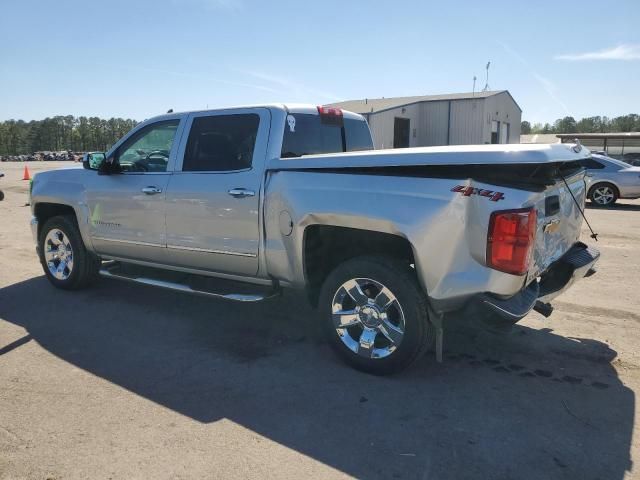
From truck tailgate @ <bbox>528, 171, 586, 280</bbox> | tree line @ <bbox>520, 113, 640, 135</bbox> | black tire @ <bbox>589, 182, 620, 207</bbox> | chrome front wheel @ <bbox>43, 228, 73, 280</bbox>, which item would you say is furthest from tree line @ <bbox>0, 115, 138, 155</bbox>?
truck tailgate @ <bbox>528, 171, 586, 280</bbox>

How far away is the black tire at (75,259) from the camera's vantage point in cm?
582

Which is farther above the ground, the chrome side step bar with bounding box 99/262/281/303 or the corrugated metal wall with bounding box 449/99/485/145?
the corrugated metal wall with bounding box 449/99/485/145

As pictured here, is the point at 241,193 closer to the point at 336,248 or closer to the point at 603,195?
the point at 336,248

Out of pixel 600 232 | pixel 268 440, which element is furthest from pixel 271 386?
pixel 600 232

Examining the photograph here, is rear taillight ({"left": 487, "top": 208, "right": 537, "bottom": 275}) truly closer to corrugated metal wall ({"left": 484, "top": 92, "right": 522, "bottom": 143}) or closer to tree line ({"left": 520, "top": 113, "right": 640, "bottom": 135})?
corrugated metal wall ({"left": 484, "top": 92, "right": 522, "bottom": 143})

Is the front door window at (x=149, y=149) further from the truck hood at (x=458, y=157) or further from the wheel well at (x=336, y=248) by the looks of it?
the wheel well at (x=336, y=248)

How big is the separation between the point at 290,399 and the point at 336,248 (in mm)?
1291

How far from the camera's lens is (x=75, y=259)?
5867 millimetres

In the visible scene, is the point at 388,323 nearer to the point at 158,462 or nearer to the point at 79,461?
the point at 158,462

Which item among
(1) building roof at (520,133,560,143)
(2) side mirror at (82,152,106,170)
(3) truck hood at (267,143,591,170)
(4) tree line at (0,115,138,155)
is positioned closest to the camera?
(3) truck hood at (267,143,591,170)

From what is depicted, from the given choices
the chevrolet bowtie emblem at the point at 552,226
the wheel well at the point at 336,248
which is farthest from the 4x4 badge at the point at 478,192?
the wheel well at the point at 336,248

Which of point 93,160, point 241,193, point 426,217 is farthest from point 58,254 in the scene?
point 426,217

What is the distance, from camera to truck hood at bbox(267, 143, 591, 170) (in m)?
3.07

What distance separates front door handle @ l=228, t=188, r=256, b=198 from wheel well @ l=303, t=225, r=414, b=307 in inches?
A: 23.1
